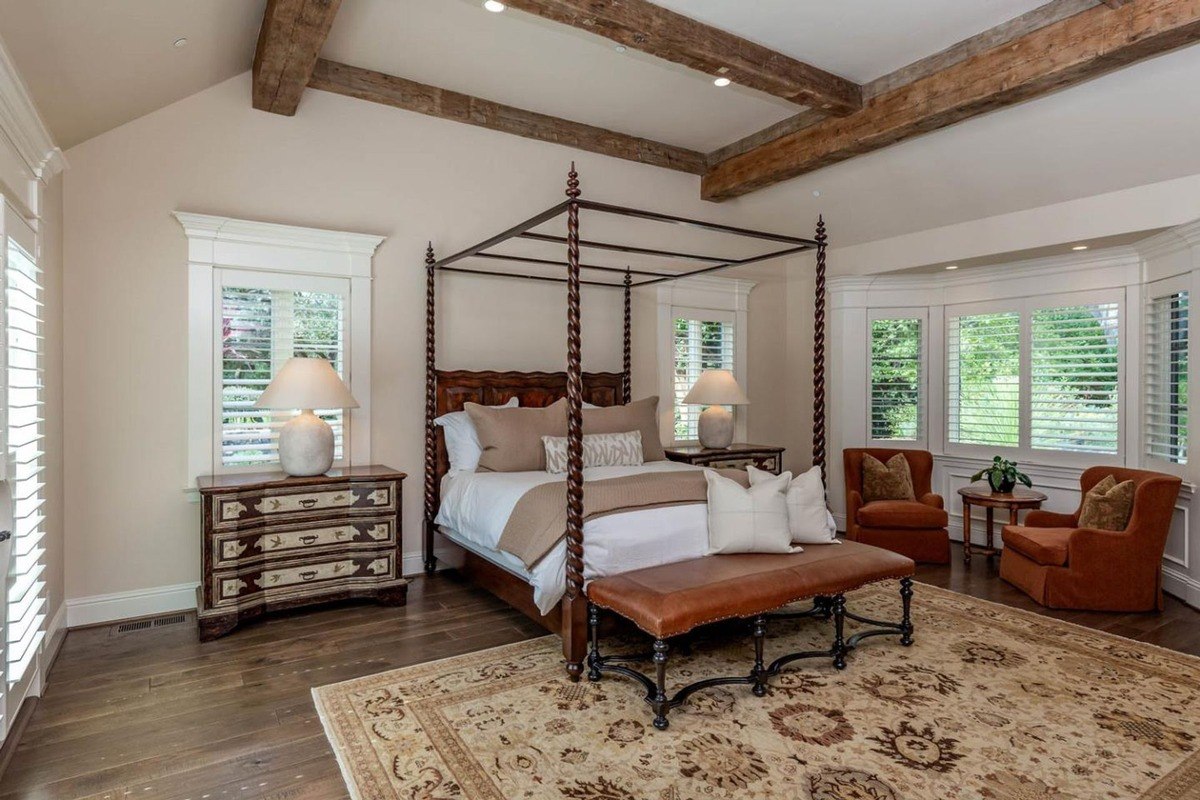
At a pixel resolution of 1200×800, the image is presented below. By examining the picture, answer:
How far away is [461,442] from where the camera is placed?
4.78 meters

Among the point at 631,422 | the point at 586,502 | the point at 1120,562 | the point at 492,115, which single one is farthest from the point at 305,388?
the point at 1120,562

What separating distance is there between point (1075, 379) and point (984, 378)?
0.72m

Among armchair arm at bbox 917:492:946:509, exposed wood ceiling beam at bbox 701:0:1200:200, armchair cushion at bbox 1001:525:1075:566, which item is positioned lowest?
armchair cushion at bbox 1001:525:1075:566

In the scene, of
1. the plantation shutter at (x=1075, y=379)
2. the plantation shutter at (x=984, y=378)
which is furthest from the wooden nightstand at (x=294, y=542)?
the plantation shutter at (x=1075, y=379)

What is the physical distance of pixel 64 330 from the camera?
385 centimetres

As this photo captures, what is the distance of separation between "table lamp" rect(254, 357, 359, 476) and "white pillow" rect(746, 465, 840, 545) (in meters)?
2.50

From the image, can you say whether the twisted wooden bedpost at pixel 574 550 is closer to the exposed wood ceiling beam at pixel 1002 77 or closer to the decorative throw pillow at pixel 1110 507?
the exposed wood ceiling beam at pixel 1002 77

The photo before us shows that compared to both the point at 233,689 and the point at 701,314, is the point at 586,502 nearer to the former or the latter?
the point at 233,689

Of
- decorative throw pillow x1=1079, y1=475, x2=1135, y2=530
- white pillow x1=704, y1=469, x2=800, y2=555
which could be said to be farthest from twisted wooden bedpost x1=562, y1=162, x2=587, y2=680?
decorative throw pillow x1=1079, y1=475, x2=1135, y2=530

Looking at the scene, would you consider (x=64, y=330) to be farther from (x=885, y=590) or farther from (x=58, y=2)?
(x=885, y=590)

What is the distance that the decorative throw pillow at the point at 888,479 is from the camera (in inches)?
225

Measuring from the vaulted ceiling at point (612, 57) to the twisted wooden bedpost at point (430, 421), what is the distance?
4.26ft

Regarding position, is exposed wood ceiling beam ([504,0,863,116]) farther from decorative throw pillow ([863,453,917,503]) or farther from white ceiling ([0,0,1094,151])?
decorative throw pillow ([863,453,917,503])

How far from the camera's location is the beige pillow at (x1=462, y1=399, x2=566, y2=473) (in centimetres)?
456
